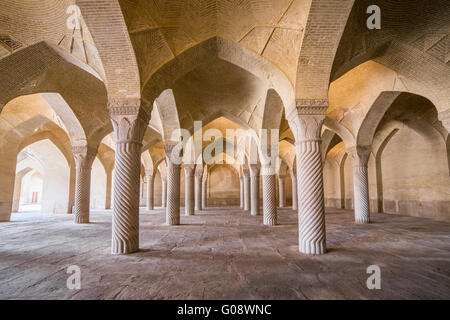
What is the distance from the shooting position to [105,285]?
3020 millimetres

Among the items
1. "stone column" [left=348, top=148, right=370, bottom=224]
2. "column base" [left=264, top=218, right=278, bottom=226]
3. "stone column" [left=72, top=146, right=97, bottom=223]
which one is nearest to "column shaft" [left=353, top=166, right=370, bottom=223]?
"stone column" [left=348, top=148, right=370, bottom=224]

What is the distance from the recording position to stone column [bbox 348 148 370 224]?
9.32 meters

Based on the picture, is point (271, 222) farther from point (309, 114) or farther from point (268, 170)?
point (309, 114)

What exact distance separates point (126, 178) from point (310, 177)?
139 inches

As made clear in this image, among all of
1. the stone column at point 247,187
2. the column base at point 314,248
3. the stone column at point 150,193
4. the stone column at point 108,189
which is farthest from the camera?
the stone column at point 108,189

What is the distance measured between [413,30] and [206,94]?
630 centimetres

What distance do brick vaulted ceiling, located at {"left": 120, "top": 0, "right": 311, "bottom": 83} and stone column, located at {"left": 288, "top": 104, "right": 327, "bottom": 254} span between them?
2.90 feet

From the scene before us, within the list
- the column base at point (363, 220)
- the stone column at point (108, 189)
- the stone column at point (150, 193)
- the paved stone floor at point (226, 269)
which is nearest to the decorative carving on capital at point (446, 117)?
the paved stone floor at point (226, 269)

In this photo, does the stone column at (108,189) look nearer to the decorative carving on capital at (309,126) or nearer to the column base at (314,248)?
the decorative carving on capital at (309,126)

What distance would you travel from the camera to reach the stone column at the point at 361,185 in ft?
30.6

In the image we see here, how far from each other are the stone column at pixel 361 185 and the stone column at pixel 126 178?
822 cm

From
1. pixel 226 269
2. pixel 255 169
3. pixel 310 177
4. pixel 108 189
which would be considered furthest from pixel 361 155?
pixel 108 189

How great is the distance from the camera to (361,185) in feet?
31.0

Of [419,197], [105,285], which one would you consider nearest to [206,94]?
[105,285]
